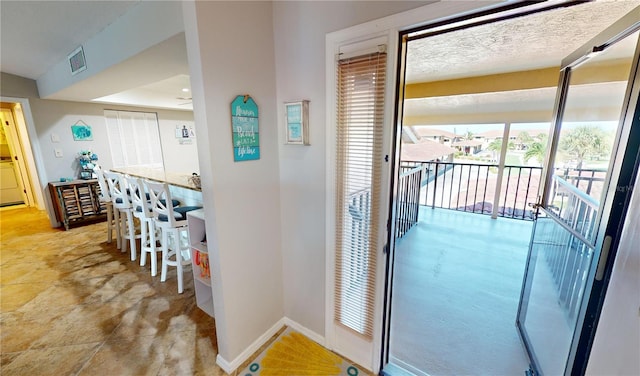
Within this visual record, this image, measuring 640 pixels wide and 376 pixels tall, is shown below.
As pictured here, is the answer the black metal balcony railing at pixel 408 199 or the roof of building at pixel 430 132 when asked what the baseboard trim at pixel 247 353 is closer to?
the black metal balcony railing at pixel 408 199

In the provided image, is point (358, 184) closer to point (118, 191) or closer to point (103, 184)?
point (118, 191)

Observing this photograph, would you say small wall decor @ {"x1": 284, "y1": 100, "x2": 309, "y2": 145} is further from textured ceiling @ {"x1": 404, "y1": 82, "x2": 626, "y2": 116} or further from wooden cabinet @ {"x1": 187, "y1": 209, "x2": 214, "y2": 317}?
textured ceiling @ {"x1": 404, "y1": 82, "x2": 626, "y2": 116}

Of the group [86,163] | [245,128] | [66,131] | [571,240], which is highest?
[66,131]

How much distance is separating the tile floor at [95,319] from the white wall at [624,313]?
1961 mm

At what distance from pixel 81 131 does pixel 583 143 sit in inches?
253

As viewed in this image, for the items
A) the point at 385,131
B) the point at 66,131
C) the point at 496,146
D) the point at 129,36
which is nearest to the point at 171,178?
the point at 129,36

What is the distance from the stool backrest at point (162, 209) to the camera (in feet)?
7.21

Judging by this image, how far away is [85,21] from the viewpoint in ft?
6.78

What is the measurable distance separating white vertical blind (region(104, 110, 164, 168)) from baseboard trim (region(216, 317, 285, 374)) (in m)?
4.85

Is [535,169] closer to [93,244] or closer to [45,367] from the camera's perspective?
[45,367]

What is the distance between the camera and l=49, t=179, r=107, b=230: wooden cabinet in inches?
157

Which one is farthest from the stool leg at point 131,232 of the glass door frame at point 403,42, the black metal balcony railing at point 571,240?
the black metal balcony railing at point 571,240

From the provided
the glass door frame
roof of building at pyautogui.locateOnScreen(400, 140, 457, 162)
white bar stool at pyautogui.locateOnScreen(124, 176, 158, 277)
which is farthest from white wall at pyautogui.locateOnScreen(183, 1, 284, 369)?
roof of building at pyautogui.locateOnScreen(400, 140, 457, 162)

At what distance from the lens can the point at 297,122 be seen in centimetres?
156
